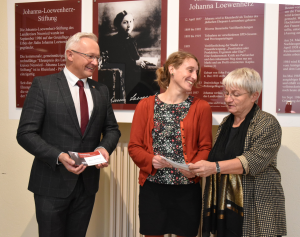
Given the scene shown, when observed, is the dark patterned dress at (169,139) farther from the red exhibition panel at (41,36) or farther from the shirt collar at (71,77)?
the red exhibition panel at (41,36)

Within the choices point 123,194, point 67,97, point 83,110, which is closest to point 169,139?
point 83,110

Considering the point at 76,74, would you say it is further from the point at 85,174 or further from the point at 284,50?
the point at 284,50

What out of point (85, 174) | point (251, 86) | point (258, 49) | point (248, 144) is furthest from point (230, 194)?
point (258, 49)

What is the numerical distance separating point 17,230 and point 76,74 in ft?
6.92

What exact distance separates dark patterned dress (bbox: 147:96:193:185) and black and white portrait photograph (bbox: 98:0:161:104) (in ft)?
2.21

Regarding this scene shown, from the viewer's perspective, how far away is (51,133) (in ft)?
5.98

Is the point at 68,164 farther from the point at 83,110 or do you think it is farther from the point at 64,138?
the point at 83,110

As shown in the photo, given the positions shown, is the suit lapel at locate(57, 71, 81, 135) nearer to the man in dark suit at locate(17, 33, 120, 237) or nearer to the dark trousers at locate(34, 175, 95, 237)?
the man in dark suit at locate(17, 33, 120, 237)

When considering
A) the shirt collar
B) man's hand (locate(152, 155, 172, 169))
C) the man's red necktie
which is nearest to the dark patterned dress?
man's hand (locate(152, 155, 172, 169))

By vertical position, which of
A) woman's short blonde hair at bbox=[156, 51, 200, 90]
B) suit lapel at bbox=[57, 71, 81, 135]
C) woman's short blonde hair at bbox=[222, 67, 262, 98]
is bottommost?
suit lapel at bbox=[57, 71, 81, 135]

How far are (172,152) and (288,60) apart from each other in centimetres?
138

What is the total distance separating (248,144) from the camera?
1.73 meters

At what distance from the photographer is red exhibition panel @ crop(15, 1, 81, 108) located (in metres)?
2.68

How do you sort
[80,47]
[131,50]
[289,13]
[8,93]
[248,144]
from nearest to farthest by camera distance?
[248,144]
[80,47]
[289,13]
[131,50]
[8,93]
